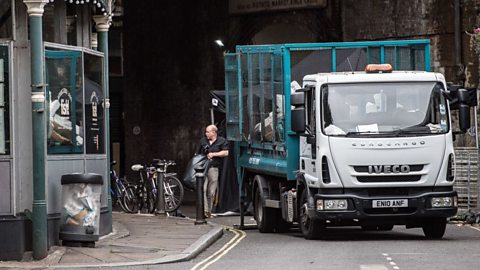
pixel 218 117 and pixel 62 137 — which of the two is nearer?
pixel 62 137

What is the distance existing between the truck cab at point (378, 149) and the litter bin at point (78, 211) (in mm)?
3565

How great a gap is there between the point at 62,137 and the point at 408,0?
14586mm

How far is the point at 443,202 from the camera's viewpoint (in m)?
18.6

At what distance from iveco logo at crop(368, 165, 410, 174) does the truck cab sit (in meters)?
0.01

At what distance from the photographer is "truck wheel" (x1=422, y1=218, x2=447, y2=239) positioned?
19.2m

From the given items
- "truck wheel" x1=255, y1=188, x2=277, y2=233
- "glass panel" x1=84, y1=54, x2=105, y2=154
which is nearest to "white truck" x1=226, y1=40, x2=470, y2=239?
"truck wheel" x1=255, y1=188, x2=277, y2=233

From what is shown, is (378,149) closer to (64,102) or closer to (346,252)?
(346,252)

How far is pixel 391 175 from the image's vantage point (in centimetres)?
1844

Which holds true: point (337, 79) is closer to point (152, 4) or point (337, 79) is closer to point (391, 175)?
point (391, 175)

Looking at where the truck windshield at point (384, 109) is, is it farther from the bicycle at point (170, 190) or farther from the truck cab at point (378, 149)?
the bicycle at point (170, 190)

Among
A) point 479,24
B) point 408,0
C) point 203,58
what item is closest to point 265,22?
point 203,58

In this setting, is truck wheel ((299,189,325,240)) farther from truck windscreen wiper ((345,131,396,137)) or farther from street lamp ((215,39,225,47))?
street lamp ((215,39,225,47))

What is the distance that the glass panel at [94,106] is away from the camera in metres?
18.3

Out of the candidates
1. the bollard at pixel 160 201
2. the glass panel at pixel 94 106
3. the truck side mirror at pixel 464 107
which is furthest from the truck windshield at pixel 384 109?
the bollard at pixel 160 201
